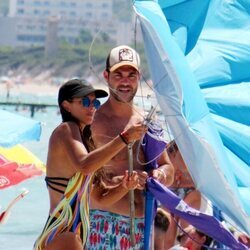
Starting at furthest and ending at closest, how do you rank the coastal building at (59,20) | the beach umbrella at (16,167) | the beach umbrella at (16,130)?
the coastal building at (59,20) → the beach umbrella at (16,167) → the beach umbrella at (16,130)

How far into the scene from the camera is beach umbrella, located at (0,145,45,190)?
27.1 ft

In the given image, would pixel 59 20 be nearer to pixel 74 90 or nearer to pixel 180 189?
pixel 180 189

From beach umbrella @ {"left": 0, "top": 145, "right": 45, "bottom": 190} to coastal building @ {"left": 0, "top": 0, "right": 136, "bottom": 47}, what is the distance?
121 meters

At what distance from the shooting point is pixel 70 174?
186 inches

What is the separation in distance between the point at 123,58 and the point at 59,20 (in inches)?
5183

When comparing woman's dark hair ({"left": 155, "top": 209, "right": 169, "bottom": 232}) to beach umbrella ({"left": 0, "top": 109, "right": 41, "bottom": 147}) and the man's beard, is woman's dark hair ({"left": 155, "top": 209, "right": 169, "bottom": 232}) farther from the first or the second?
beach umbrella ({"left": 0, "top": 109, "right": 41, "bottom": 147})

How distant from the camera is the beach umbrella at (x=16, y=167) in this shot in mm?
8250

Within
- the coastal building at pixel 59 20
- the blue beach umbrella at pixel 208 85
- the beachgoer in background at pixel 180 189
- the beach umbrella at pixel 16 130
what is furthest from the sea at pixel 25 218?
the coastal building at pixel 59 20

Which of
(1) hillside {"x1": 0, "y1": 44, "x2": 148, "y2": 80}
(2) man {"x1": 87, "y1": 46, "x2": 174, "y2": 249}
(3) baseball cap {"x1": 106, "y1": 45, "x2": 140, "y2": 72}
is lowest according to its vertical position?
(1) hillside {"x1": 0, "y1": 44, "x2": 148, "y2": 80}

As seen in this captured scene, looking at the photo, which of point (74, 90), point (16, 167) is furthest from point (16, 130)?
point (74, 90)

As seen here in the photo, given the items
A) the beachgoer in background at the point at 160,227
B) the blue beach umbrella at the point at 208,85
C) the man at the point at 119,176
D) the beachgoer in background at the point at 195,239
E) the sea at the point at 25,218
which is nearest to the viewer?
the blue beach umbrella at the point at 208,85

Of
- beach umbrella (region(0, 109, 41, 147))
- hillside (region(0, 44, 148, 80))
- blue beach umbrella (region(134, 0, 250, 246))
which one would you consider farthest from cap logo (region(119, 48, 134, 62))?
hillside (region(0, 44, 148, 80))

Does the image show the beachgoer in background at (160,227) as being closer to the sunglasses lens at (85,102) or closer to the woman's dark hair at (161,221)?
the woman's dark hair at (161,221)

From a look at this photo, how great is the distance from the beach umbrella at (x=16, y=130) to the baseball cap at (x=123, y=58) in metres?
2.67
